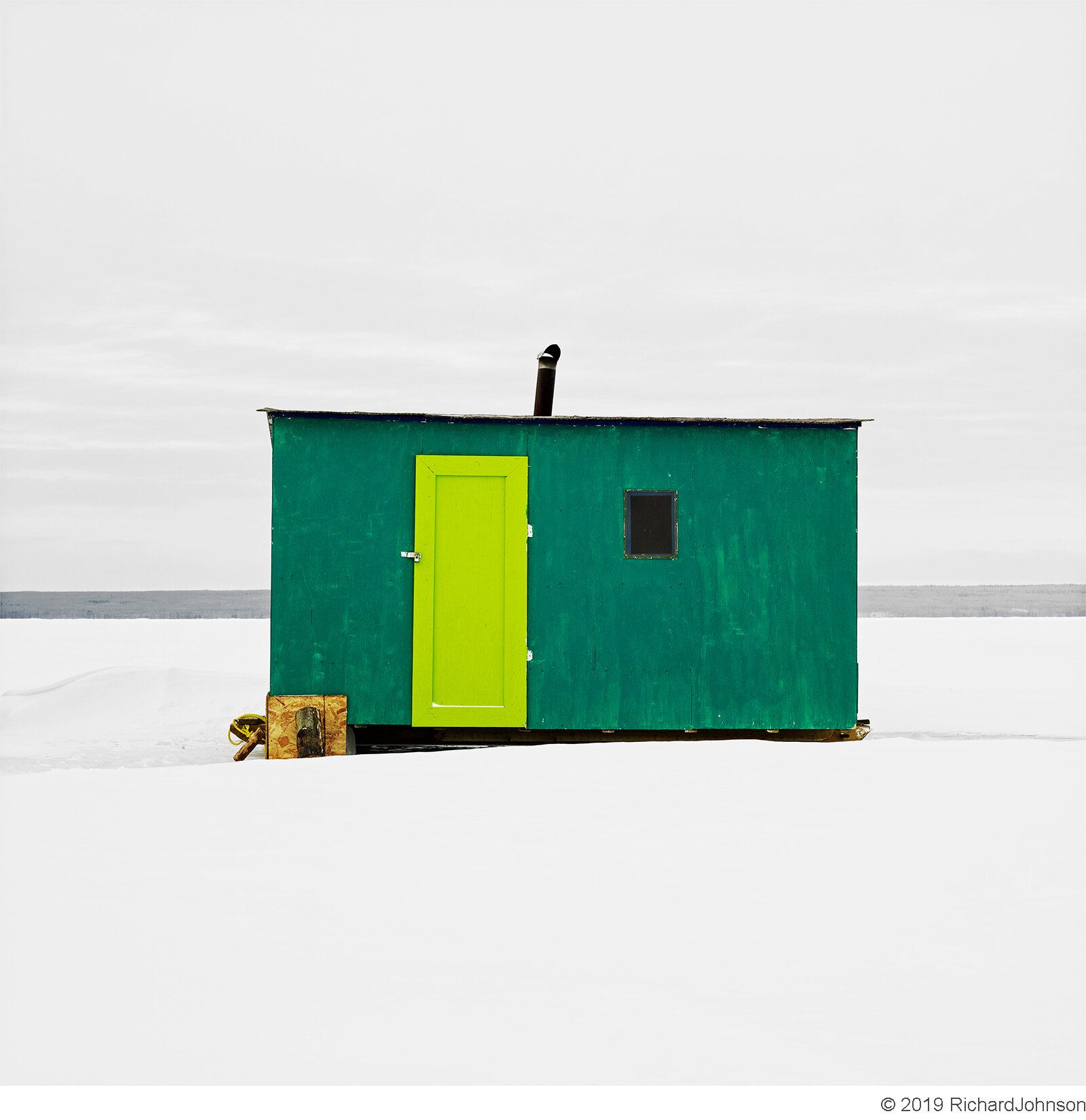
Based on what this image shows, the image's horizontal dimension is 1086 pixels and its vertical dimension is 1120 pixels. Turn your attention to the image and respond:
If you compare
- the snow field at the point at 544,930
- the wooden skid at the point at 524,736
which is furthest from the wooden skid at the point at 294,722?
the snow field at the point at 544,930

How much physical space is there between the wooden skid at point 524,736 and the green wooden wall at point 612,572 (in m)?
0.12

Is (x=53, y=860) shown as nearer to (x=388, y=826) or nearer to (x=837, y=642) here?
(x=388, y=826)

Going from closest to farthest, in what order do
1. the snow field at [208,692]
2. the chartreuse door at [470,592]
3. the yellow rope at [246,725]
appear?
the chartreuse door at [470,592]
the yellow rope at [246,725]
the snow field at [208,692]

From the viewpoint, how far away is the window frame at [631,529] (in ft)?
27.6

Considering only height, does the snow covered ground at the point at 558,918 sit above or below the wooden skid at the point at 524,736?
above

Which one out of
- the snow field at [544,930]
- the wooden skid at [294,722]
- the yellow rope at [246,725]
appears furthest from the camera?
the yellow rope at [246,725]

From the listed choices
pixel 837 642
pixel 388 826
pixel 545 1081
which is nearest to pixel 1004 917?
pixel 545 1081

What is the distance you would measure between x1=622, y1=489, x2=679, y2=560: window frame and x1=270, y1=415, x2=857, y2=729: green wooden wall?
0.04 metres

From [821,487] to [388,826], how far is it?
5.09 metres

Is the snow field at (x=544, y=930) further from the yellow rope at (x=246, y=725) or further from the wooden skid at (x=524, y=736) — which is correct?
the yellow rope at (x=246, y=725)

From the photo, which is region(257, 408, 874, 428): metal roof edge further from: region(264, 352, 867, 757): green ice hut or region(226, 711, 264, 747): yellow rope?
region(226, 711, 264, 747): yellow rope

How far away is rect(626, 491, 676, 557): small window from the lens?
27.7ft

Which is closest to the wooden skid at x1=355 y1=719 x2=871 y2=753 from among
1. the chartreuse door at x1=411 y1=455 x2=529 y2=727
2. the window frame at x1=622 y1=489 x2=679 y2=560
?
the chartreuse door at x1=411 y1=455 x2=529 y2=727

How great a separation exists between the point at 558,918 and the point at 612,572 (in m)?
4.71
